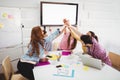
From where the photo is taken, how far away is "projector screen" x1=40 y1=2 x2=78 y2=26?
153 inches

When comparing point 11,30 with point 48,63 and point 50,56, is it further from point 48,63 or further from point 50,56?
point 48,63

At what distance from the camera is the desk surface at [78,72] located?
1.89 m

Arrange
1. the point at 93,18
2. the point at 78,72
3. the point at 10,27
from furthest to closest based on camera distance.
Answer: the point at 93,18 → the point at 10,27 → the point at 78,72

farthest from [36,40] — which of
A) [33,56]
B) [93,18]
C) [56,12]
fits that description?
[93,18]

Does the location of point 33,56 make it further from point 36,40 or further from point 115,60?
point 115,60

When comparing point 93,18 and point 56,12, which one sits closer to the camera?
point 56,12

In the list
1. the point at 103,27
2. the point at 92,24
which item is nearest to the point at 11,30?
the point at 92,24

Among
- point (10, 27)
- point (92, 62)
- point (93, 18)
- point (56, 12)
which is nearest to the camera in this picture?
point (92, 62)

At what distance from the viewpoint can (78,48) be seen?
446 centimetres

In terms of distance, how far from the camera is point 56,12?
402 centimetres

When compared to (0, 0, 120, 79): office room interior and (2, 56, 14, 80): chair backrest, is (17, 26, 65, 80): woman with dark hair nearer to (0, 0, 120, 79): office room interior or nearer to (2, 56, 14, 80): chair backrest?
(2, 56, 14, 80): chair backrest

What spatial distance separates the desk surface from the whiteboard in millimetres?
1640

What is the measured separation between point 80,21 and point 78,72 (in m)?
2.52

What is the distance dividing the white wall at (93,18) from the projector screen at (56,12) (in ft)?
0.45
